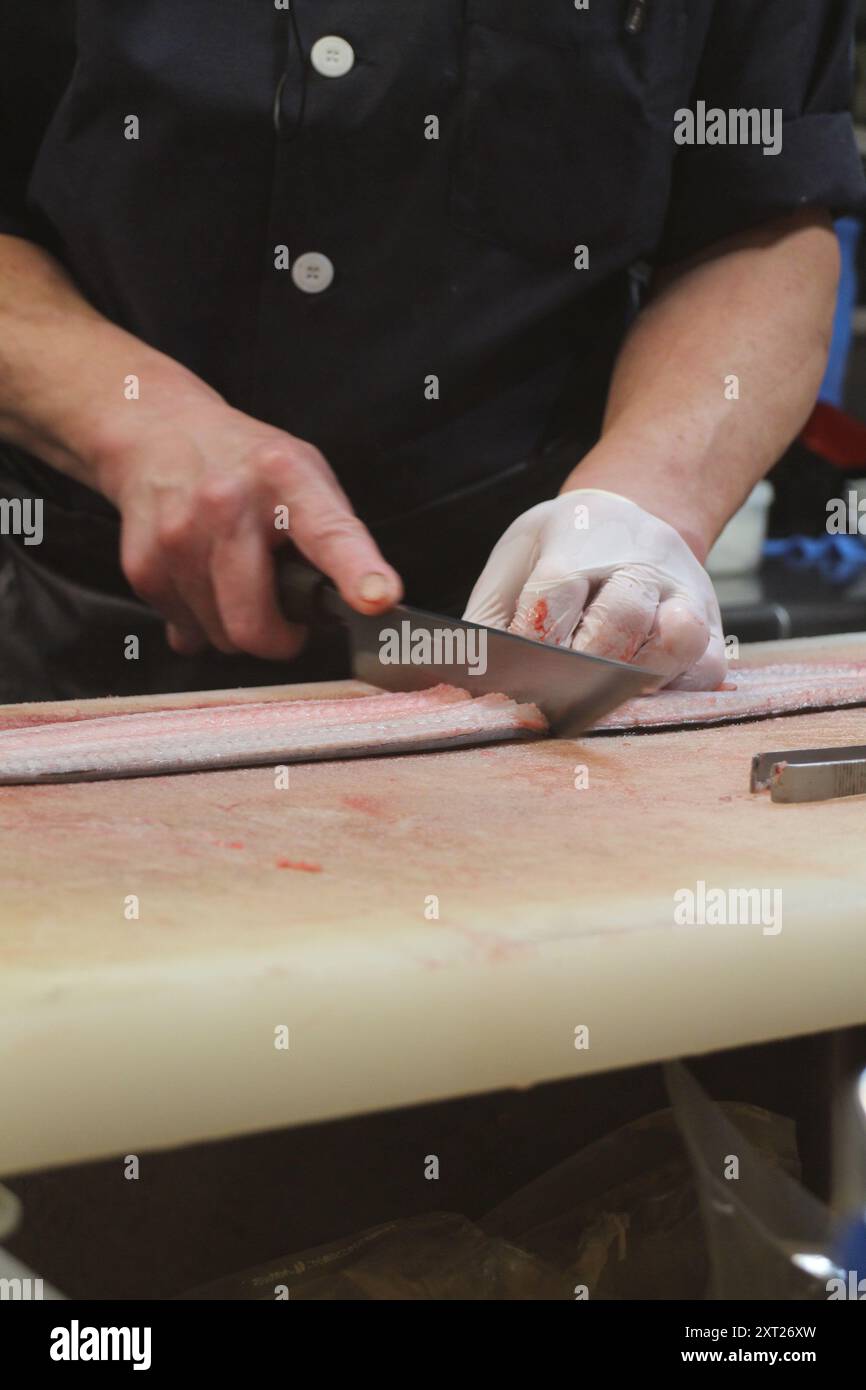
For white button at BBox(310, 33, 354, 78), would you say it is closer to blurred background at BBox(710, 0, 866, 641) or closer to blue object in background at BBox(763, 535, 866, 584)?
blurred background at BBox(710, 0, 866, 641)

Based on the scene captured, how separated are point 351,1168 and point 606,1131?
0.21 meters

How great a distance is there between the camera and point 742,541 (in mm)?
3037

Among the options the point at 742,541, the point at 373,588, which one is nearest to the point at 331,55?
the point at 373,588

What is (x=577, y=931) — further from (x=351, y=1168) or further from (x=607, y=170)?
(x=607, y=170)

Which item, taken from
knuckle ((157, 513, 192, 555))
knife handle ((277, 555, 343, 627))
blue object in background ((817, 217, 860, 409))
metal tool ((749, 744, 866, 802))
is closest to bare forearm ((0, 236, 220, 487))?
knuckle ((157, 513, 192, 555))

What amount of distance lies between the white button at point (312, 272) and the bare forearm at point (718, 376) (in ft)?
1.24

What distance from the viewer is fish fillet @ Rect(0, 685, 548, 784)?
92 centimetres

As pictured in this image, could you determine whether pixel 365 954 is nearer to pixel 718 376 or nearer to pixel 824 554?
pixel 718 376

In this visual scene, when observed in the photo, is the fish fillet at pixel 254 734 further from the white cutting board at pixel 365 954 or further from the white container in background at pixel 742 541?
the white container in background at pixel 742 541

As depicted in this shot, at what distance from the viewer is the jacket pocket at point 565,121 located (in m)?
1.50

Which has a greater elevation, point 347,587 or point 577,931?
point 347,587

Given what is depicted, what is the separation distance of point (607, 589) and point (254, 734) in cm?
40

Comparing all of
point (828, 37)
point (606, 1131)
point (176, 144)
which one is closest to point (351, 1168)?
point (606, 1131)

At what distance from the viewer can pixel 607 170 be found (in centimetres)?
158
